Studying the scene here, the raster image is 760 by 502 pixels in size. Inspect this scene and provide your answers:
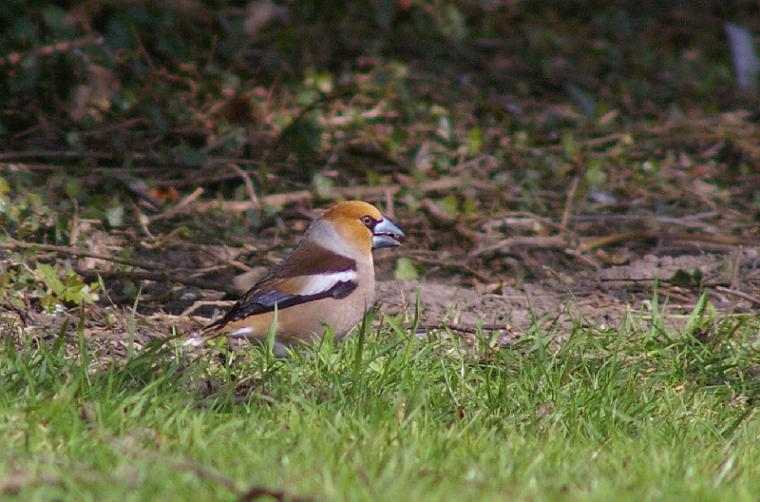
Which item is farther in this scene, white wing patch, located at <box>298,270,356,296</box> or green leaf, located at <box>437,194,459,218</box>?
green leaf, located at <box>437,194,459,218</box>

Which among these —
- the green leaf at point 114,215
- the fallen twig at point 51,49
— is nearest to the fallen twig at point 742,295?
the green leaf at point 114,215

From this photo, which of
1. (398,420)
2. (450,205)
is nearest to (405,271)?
(450,205)

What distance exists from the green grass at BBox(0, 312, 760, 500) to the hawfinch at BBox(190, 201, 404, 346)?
7.8 inches

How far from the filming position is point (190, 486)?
3576 mm

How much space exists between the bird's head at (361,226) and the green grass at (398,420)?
558 mm

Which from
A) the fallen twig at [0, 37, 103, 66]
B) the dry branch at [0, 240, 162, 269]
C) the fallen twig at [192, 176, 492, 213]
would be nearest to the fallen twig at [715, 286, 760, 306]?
the fallen twig at [192, 176, 492, 213]

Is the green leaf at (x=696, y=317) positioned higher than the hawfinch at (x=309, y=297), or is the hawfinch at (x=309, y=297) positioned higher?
the hawfinch at (x=309, y=297)

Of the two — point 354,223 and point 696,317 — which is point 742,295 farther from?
point 354,223

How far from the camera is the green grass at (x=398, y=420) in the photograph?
3.71 m

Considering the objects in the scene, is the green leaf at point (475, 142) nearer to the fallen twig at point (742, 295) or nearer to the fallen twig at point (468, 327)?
the fallen twig at point (742, 295)

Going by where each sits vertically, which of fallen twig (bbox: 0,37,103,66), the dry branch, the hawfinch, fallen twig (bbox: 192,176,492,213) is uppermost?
fallen twig (bbox: 0,37,103,66)

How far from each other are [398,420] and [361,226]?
203 centimetres

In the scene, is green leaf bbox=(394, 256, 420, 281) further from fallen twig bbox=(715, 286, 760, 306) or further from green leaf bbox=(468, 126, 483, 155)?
green leaf bbox=(468, 126, 483, 155)

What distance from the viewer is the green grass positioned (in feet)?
12.2
